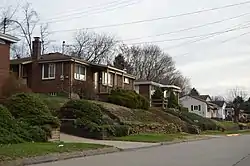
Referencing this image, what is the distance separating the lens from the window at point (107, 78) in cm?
5772

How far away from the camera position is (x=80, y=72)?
5291 centimetres

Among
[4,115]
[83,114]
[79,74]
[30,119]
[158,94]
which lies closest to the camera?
[4,115]

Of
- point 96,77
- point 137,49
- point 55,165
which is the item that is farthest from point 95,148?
point 137,49

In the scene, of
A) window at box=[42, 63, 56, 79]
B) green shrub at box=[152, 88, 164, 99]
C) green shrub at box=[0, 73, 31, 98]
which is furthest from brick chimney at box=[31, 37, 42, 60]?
green shrub at box=[152, 88, 164, 99]

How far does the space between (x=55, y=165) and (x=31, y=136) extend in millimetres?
7506

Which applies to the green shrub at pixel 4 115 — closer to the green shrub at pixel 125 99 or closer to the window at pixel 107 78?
the green shrub at pixel 125 99

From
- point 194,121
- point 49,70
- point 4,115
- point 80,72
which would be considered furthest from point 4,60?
point 194,121

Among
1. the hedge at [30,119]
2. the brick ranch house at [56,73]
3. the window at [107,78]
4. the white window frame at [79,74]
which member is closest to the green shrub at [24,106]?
the hedge at [30,119]

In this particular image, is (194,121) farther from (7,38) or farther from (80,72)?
(7,38)

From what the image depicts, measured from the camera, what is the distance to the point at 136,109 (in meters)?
48.2

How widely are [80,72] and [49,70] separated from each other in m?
3.38

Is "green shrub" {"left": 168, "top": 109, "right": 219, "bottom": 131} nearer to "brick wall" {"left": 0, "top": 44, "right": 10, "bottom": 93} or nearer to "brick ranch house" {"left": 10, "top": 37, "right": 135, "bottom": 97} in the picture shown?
"brick ranch house" {"left": 10, "top": 37, "right": 135, "bottom": 97}

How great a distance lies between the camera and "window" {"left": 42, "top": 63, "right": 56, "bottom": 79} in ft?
169

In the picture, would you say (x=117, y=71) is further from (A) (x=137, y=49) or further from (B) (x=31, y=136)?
(B) (x=31, y=136)
